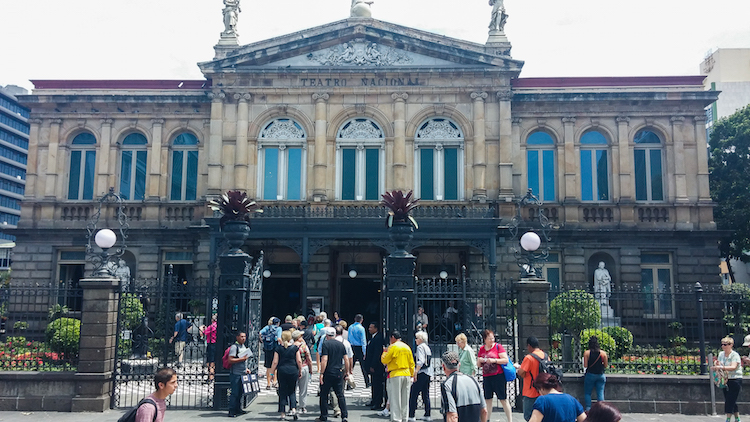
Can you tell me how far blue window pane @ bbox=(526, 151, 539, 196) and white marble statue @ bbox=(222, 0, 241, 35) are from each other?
13809mm

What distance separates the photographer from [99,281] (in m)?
13.7

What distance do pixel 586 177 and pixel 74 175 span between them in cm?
2211

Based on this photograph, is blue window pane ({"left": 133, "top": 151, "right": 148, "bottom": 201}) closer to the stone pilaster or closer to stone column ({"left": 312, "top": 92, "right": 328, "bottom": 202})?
stone column ({"left": 312, "top": 92, "right": 328, "bottom": 202})

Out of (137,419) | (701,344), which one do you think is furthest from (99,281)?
(701,344)

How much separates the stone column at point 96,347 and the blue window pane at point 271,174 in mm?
13117

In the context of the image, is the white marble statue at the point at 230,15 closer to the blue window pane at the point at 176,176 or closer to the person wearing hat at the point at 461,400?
the blue window pane at the point at 176,176

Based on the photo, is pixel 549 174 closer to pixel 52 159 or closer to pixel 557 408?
pixel 52 159

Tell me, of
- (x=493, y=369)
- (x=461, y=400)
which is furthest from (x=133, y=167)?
(x=461, y=400)

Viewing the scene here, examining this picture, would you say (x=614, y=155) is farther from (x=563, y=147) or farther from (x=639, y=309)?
(x=639, y=309)

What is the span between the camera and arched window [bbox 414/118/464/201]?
2659 cm

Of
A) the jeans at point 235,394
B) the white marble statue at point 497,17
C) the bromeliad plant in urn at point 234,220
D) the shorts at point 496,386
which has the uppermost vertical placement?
the white marble statue at point 497,17

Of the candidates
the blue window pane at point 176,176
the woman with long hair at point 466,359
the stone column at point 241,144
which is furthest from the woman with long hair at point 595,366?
the blue window pane at point 176,176

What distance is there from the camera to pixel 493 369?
11.2 m

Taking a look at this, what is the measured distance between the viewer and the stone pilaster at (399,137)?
2615 centimetres
